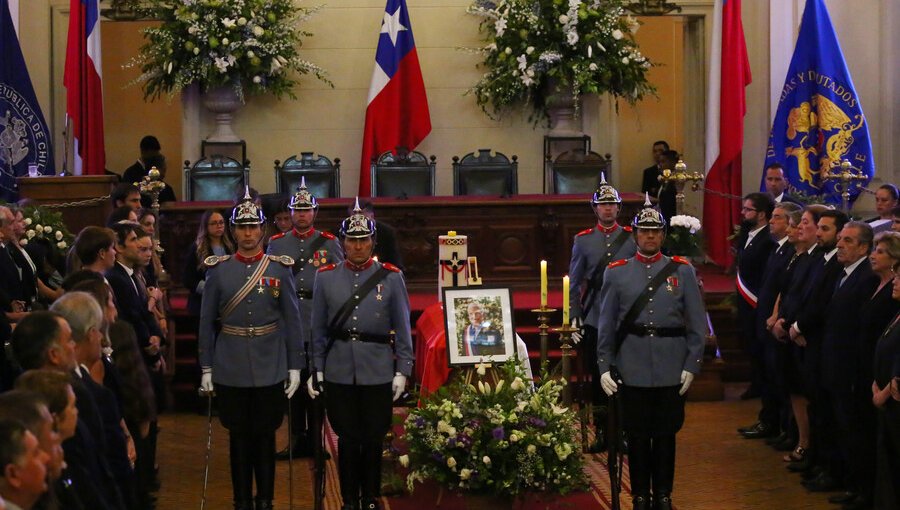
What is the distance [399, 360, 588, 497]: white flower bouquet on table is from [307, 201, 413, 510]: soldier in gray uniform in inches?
8.4

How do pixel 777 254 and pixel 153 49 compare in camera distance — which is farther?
pixel 153 49

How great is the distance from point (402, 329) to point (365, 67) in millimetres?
8646

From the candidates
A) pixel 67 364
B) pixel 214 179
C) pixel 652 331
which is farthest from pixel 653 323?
pixel 214 179

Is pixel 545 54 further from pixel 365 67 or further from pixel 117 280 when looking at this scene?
pixel 117 280

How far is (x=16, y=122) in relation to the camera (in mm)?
12516

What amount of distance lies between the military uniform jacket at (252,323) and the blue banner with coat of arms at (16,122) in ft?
19.2

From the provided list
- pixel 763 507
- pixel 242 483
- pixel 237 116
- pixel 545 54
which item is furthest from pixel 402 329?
pixel 237 116

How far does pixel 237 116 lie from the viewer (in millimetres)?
15047

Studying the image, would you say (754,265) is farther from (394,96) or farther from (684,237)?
(394,96)

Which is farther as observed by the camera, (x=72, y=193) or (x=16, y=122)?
(x=16, y=122)

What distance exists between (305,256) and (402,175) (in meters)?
5.31

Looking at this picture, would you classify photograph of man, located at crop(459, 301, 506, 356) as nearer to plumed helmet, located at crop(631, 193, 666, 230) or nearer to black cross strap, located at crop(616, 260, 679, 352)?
black cross strap, located at crop(616, 260, 679, 352)

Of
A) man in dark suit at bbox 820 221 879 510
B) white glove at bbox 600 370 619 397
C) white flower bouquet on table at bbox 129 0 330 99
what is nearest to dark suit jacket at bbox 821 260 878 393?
man in dark suit at bbox 820 221 879 510

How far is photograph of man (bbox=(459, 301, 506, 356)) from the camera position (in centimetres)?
776
